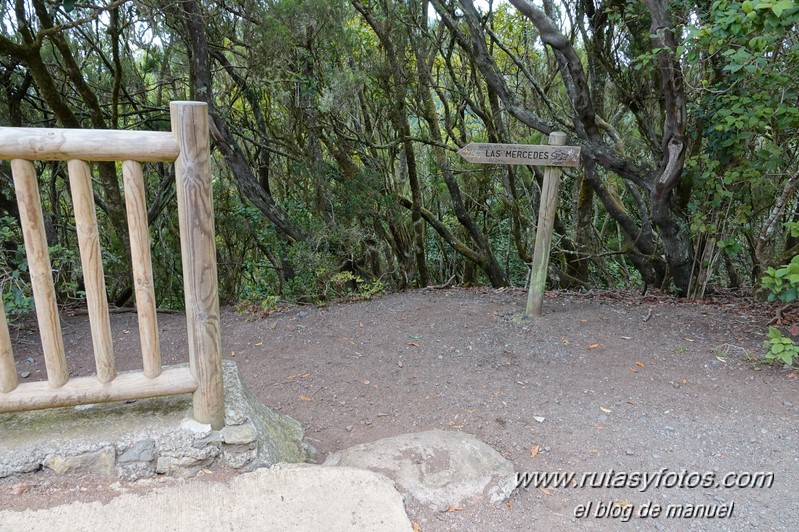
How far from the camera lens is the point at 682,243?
5516 millimetres

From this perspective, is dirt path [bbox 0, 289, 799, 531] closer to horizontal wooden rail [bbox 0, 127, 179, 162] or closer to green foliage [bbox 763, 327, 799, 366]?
green foliage [bbox 763, 327, 799, 366]

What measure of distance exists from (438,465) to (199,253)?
1.44m

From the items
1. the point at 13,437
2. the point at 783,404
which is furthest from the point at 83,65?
the point at 783,404

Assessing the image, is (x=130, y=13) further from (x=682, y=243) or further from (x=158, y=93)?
(x=682, y=243)

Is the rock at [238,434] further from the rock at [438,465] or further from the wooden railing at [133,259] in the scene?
the rock at [438,465]

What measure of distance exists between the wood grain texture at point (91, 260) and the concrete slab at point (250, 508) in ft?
1.75

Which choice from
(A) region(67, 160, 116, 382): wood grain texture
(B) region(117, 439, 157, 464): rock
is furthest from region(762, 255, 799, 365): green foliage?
(A) region(67, 160, 116, 382): wood grain texture

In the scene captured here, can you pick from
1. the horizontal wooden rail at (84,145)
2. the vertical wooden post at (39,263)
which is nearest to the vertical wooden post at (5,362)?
the vertical wooden post at (39,263)

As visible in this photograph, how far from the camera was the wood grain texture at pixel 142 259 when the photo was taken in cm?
198

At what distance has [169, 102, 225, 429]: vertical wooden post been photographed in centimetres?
197

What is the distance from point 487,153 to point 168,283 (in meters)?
6.33

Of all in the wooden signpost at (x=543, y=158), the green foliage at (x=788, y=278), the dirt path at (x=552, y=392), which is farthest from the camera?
the wooden signpost at (x=543, y=158)

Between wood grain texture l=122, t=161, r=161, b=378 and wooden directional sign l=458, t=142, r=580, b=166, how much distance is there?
2823 mm

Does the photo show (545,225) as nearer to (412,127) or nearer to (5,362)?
(5,362)
